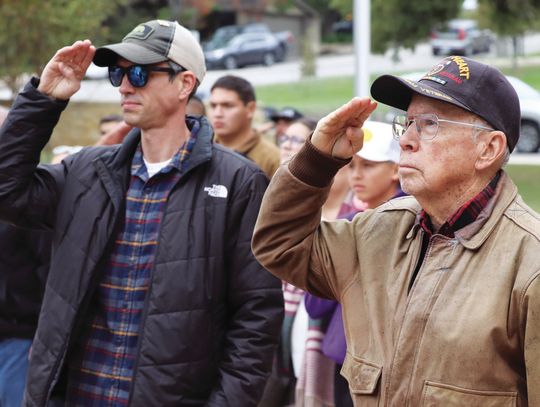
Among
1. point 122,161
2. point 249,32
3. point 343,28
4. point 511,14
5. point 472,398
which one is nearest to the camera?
point 472,398

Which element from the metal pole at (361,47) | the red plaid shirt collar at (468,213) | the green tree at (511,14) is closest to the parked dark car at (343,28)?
the green tree at (511,14)

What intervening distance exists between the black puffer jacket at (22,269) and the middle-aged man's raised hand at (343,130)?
2.25 m

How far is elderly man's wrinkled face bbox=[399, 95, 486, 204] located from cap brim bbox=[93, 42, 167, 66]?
64.4 inches

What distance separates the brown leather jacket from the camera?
2555 millimetres

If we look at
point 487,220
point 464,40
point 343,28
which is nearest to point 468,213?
point 487,220

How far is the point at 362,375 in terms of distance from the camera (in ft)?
9.18

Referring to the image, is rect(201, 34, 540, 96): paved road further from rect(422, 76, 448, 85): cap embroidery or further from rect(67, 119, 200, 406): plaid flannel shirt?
rect(422, 76, 448, 85): cap embroidery

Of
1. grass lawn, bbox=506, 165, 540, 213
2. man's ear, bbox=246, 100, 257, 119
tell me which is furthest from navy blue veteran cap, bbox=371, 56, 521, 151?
grass lawn, bbox=506, 165, 540, 213

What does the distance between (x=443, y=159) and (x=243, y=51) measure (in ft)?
142

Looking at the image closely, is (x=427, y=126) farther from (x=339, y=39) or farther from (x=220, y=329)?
(x=339, y=39)

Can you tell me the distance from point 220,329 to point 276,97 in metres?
29.5

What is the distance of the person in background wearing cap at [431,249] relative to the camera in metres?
2.56

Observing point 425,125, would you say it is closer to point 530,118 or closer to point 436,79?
point 436,79

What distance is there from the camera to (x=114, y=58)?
4102 millimetres
